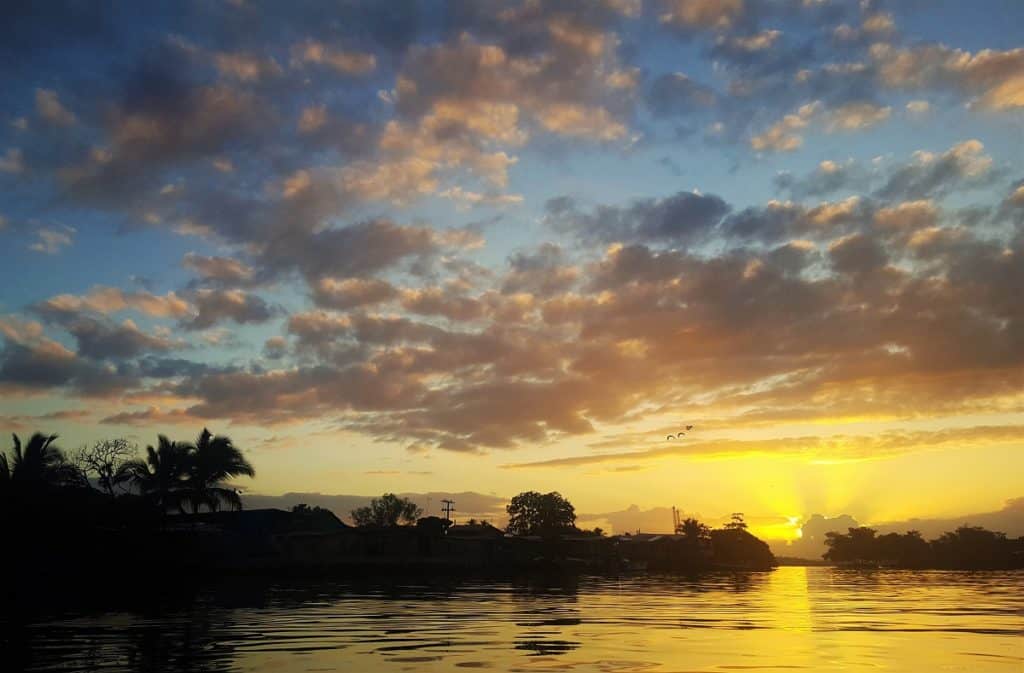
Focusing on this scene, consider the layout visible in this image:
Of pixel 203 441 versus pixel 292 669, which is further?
pixel 203 441

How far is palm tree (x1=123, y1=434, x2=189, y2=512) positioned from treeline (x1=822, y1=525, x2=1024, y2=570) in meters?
138

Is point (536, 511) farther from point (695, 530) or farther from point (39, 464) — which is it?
point (39, 464)

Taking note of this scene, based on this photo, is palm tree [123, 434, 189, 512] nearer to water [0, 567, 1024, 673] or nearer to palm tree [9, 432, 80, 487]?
palm tree [9, 432, 80, 487]

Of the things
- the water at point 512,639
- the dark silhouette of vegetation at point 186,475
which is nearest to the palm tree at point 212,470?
the dark silhouette of vegetation at point 186,475

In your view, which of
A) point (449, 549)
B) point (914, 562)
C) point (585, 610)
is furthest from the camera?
point (914, 562)

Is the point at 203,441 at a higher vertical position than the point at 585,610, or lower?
higher

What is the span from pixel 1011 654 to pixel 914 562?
182 m

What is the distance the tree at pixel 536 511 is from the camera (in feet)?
391

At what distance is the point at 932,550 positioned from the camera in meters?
167

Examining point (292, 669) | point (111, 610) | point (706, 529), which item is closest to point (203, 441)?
point (111, 610)

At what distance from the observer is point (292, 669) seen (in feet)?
36.8

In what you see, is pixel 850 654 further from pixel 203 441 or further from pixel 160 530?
pixel 203 441

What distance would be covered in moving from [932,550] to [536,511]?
99765mm

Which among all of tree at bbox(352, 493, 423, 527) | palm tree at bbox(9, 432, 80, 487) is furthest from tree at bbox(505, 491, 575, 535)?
palm tree at bbox(9, 432, 80, 487)
